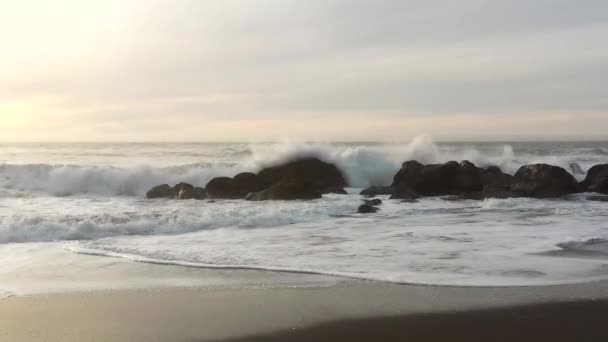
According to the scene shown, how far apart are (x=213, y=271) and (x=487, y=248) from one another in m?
4.03

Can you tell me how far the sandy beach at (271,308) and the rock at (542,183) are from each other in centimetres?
1052

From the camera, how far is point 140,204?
16.0 meters

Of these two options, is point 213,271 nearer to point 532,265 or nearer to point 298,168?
point 532,265

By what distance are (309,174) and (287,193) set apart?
3.33m

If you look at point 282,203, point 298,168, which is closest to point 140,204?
point 282,203

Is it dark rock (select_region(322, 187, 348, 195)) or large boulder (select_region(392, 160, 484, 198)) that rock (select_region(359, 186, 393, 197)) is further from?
dark rock (select_region(322, 187, 348, 195))

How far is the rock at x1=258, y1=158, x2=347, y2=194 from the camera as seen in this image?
18656 mm

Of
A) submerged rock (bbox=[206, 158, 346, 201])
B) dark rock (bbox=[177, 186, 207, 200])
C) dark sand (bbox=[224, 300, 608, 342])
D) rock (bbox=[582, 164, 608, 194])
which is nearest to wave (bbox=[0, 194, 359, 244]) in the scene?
submerged rock (bbox=[206, 158, 346, 201])

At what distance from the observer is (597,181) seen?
57.8ft

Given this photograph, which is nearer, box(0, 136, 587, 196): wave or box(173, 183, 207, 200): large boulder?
box(173, 183, 207, 200): large boulder

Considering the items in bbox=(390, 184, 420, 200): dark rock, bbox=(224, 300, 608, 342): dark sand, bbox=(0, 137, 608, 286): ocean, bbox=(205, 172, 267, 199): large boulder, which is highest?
bbox=(205, 172, 267, 199): large boulder

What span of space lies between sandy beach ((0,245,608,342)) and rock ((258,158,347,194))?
11.6m

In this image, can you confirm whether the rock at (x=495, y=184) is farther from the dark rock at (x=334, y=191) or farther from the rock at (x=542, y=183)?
the dark rock at (x=334, y=191)

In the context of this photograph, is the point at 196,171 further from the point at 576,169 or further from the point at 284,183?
the point at 576,169
